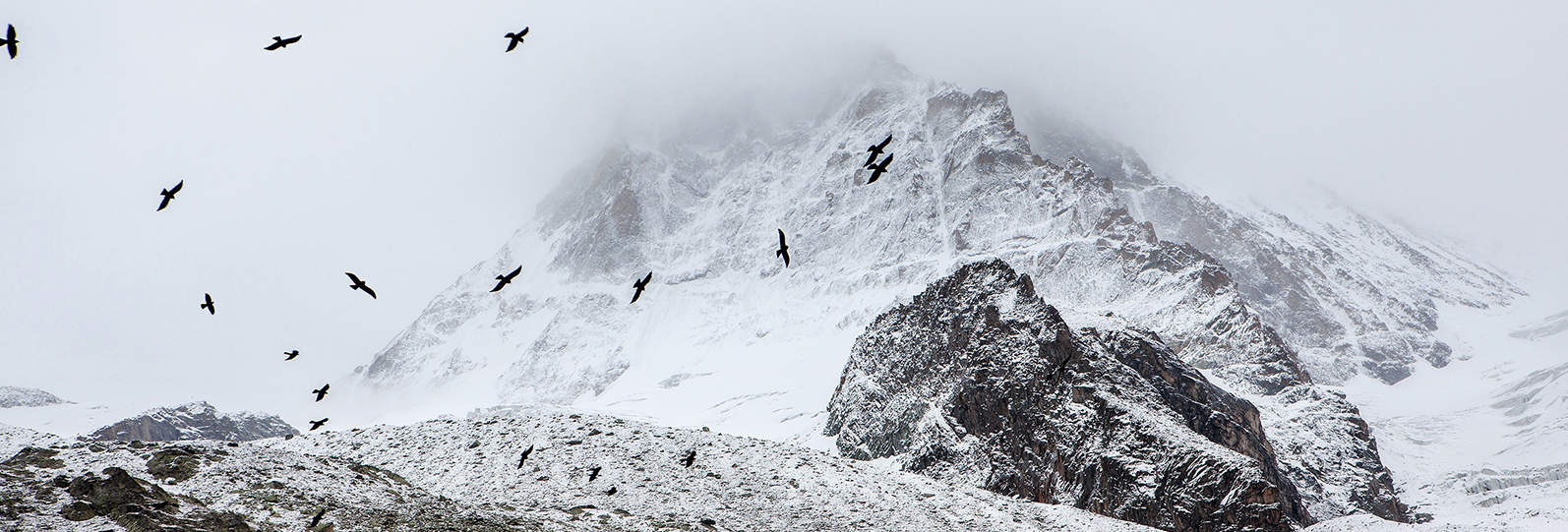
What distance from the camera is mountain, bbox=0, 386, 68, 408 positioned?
573 ft

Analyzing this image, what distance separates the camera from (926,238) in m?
195

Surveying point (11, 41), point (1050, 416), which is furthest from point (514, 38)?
point (1050, 416)

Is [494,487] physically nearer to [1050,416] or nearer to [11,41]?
[11,41]

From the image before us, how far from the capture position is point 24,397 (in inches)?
7047

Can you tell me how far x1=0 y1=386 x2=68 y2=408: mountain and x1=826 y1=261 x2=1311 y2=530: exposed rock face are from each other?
616ft

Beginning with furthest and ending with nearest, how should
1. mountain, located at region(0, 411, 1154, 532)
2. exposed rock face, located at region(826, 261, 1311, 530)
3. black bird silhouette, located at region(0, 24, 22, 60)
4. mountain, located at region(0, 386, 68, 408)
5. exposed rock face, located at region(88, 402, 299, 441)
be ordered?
mountain, located at region(0, 386, 68, 408) → exposed rock face, located at region(88, 402, 299, 441) → exposed rock face, located at region(826, 261, 1311, 530) → mountain, located at region(0, 411, 1154, 532) → black bird silhouette, located at region(0, 24, 22, 60)

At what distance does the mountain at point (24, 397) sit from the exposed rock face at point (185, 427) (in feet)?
235

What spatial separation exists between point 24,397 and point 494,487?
201 metres

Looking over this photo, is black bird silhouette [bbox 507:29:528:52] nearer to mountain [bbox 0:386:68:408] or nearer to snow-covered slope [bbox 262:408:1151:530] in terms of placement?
snow-covered slope [bbox 262:408:1151:530]

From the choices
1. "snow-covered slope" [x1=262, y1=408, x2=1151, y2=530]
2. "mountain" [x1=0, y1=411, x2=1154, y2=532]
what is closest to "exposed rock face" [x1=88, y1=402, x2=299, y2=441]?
"snow-covered slope" [x1=262, y1=408, x2=1151, y2=530]

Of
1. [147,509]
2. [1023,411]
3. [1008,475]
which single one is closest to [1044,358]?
[1023,411]

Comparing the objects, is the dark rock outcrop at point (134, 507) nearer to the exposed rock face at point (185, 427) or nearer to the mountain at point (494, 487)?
the mountain at point (494, 487)

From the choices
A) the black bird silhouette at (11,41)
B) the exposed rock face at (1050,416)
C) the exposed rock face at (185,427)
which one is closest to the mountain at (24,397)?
the exposed rock face at (185,427)

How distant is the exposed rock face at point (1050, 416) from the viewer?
50.4 m
